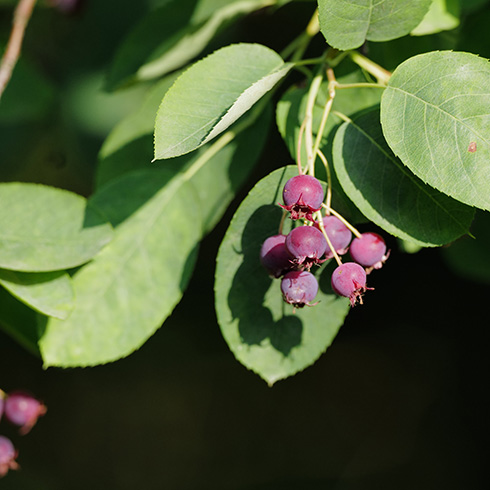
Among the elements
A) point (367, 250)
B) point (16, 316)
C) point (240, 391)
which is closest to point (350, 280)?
point (367, 250)

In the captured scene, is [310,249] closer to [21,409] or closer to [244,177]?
[244,177]

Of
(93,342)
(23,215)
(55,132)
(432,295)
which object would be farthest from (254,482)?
(23,215)

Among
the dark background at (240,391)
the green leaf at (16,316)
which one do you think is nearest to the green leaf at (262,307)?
the green leaf at (16,316)

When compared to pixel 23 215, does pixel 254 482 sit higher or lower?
lower

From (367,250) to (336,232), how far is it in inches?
2.2

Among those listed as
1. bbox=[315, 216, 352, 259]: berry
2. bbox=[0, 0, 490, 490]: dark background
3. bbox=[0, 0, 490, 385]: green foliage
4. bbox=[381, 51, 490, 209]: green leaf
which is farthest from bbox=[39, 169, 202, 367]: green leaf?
bbox=[0, 0, 490, 490]: dark background

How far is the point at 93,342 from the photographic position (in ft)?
3.41

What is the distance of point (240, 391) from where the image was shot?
10.2 feet

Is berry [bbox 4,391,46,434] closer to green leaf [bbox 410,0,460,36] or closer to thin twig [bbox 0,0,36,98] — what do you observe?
thin twig [bbox 0,0,36,98]

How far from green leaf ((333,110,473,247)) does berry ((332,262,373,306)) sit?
0.22ft

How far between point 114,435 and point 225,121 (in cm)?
301

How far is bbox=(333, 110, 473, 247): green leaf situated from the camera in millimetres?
780

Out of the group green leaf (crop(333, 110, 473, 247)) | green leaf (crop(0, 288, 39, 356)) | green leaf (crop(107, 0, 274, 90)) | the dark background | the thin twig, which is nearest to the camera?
green leaf (crop(333, 110, 473, 247))

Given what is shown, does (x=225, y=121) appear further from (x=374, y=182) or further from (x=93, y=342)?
(x=93, y=342)
